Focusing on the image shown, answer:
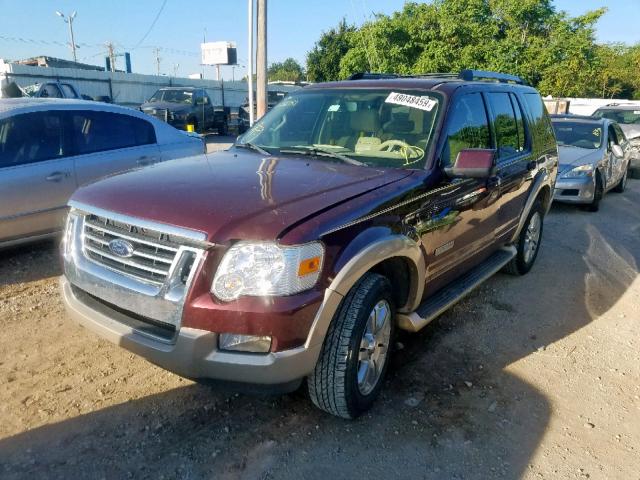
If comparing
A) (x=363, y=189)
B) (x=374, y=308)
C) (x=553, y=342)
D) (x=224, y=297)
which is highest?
(x=363, y=189)

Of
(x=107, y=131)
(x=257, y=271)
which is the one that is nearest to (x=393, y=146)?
(x=257, y=271)

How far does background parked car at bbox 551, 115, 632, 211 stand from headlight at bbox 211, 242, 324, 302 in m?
7.55

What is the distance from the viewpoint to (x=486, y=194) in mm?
4066

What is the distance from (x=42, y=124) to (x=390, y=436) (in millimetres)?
4458

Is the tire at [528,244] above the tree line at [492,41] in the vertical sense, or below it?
below

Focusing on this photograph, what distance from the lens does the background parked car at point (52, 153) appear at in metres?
4.86

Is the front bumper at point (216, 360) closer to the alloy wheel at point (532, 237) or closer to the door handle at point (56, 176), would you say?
the door handle at point (56, 176)

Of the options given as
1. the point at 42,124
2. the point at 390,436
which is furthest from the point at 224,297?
the point at 42,124

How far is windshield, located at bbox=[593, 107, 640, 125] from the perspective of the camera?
15695 mm

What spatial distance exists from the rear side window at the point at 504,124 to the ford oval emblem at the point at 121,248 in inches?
122

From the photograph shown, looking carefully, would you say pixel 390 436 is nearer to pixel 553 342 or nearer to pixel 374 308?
pixel 374 308

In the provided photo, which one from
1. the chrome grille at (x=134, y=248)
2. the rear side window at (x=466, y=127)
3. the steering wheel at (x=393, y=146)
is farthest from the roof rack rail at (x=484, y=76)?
the chrome grille at (x=134, y=248)

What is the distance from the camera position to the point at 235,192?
2.77 meters

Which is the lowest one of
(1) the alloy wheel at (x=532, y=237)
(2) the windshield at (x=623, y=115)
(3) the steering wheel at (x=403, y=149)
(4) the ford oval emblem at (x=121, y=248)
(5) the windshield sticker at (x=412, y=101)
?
(1) the alloy wheel at (x=532, y=237)
